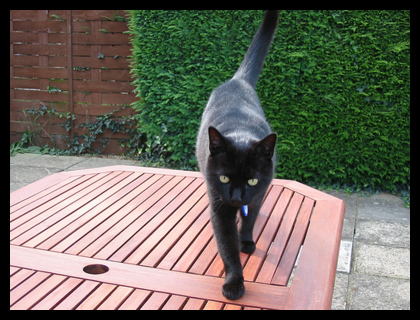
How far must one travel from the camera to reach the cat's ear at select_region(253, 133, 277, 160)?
5.50ft

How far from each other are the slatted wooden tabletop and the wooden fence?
2.34 m

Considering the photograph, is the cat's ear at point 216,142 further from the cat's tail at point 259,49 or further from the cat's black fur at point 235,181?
the cat's tail at point 259,49

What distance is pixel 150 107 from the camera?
435cm

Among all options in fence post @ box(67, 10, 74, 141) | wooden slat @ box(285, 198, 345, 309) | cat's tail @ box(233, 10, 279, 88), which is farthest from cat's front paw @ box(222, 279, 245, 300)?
fence post @ box(67, 10, 74, 141)

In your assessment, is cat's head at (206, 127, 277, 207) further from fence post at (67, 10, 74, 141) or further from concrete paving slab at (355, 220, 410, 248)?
fence post at (67, 10, 74, 141)

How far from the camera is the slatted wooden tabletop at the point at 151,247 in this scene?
1.52 meters

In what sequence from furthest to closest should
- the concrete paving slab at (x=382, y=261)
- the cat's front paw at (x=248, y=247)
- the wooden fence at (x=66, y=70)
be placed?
the wooden fence at (x=66, y=70) → the concrete paving slab at (x=382, y=261) → the cat's front paw at (x=248, y=247)

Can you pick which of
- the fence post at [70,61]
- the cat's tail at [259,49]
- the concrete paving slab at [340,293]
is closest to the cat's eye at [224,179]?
the concrete paving slab at [340,293]

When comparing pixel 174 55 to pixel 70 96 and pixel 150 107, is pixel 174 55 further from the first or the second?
pixel 70 96

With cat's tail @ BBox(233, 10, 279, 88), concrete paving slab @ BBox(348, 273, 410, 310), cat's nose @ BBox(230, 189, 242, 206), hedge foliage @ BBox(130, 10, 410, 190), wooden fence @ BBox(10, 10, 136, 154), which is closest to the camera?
cat's nose @ BBox(230, 189, 242, 206)

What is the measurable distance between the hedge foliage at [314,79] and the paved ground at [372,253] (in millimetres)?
382

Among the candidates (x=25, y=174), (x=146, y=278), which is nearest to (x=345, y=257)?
(x=146, y=278)

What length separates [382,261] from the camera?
9.18ft

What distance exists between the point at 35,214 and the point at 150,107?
2.38 meters
